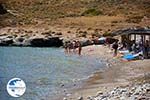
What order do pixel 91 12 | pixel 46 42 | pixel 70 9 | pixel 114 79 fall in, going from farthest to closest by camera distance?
1. pixel 70 9
2. pixel 91 12
3. pixel 46 42
4. pixel 114 79

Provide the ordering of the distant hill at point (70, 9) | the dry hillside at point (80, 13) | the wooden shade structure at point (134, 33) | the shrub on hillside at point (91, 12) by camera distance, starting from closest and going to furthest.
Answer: the wooden shade structure at point (134, 33) → the dry hillside at point (80, 13) → the shrub on hillside at point (91, 12) → the distant hill at point (70, 9)

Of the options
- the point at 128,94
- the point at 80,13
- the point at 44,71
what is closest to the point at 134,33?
the point at 44,71

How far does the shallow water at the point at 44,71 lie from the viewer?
29.2 m

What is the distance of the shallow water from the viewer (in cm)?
2923

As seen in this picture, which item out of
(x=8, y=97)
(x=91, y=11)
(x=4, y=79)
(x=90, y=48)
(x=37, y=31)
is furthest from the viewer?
(x=91, y=11)

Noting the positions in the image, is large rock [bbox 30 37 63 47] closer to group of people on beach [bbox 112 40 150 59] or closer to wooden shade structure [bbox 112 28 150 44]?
group of people on beach [bbox 112 40 150 59]

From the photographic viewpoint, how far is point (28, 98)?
26.7 metres

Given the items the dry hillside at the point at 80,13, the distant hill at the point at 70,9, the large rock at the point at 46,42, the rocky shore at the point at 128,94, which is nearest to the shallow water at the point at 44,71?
the rocky shore at the point at 128,94

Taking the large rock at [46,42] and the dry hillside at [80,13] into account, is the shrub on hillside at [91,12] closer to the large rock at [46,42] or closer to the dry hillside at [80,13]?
the dry hillside at [80,13]

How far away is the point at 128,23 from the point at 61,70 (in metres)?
53.3

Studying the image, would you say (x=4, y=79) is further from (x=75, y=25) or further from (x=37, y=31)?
(x=75, y=25)

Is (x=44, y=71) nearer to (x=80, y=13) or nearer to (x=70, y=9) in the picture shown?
(x=80, y=13)

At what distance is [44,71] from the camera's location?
134 ft

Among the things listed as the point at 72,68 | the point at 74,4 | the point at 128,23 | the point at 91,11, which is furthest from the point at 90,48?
the point at 74,4
